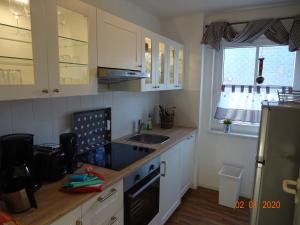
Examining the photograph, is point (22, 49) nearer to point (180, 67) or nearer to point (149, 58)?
point (149, 58)

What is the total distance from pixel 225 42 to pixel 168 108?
1167 mm

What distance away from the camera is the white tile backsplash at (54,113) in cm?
141

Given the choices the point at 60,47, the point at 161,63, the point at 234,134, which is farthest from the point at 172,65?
the point at 60,47

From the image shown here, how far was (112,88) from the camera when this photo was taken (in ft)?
7.33

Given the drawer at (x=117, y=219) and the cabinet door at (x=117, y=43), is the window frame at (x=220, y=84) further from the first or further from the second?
the drawer at (x=117, y=219)

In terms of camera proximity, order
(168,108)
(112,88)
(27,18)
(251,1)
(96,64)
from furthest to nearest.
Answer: (168,108)
(251,1)
(112,88)
(96,64)
(27,18)

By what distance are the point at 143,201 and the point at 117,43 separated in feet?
4.37

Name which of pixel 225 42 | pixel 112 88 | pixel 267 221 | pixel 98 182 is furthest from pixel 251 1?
pixel 98 182

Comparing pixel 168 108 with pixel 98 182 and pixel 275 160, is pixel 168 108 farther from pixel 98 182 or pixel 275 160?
pixel 98 182

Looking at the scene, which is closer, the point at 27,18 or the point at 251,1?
the point at 27,18

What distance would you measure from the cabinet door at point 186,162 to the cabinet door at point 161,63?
75cm

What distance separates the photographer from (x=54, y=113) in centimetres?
169

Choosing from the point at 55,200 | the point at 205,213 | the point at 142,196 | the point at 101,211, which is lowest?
the point at 205,213

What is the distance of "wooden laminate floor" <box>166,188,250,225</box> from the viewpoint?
2404 millimetres
